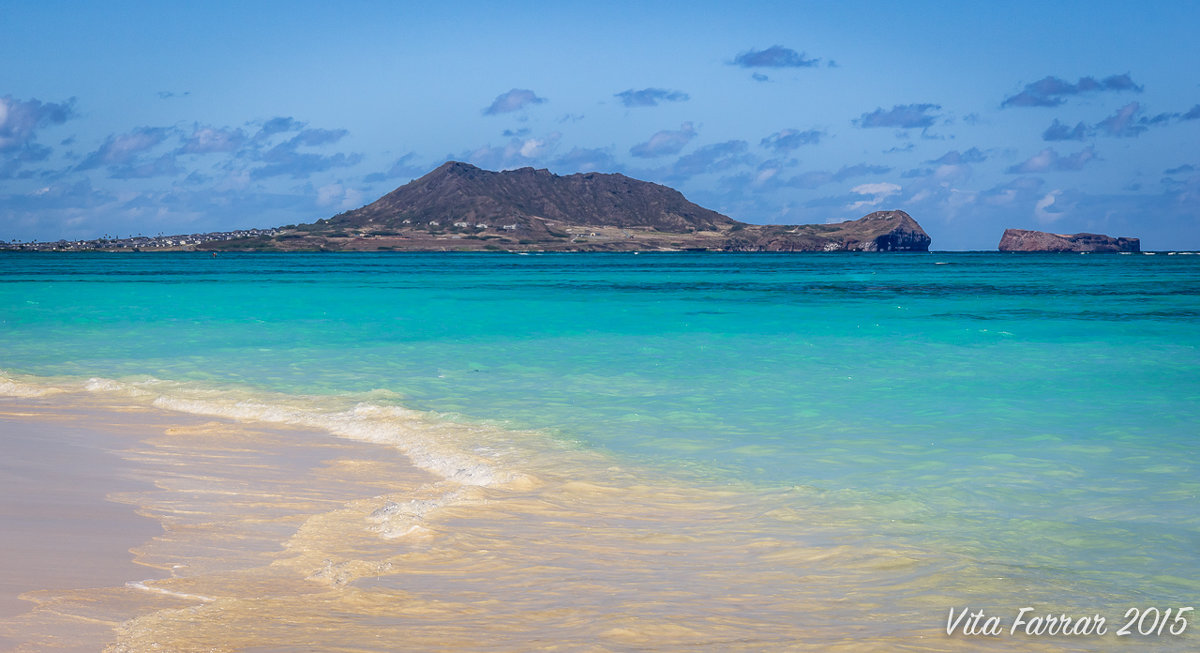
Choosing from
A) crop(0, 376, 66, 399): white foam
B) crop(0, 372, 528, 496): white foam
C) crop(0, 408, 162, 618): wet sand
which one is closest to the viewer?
crop(0, 408, 162, 618): wet sand

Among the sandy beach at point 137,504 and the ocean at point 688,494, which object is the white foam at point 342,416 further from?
the sandy beach at point 137,504

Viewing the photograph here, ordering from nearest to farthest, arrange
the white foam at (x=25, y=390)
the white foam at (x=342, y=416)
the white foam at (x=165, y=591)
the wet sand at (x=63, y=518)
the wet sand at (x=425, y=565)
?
the wet sand at (x=425, y=565) → the white foam at (x=165, y=591) → the wet sand at (x=63, y=518) → the white foam at (x=342, y=416) → the white foam at (x=25, y=390)

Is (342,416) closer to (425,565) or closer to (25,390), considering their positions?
(25,390)

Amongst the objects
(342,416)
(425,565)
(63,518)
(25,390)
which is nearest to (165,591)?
(425,565)

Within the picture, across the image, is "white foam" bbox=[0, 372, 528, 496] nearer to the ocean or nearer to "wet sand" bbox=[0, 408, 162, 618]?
the ocean

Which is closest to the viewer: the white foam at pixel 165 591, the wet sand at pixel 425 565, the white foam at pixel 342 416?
the wet sand at pixel 425 565

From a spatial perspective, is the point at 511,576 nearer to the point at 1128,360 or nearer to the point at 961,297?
the point at 1128,360

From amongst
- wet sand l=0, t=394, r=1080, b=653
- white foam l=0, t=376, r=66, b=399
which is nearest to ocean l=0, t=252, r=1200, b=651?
wet sand l=0, t=394, r=1080, b=653

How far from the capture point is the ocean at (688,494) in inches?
223

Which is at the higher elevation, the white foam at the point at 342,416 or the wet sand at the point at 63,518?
the wet sand at the point at 63,518

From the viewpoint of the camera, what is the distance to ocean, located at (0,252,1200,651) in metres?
5.65

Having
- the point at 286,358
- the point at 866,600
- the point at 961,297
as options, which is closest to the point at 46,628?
the point at 866,600

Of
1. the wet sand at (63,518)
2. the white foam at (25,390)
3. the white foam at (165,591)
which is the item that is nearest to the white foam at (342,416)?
the white foam at (25,390)

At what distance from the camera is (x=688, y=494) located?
938 cm
